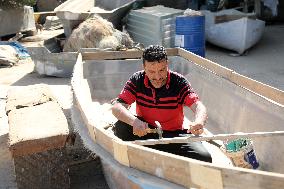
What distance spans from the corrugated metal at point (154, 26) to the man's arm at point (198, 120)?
6.52 metres

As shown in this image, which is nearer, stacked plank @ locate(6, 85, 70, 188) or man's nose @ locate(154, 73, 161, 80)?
man's nose @ locate(154, 73, 161, 80)

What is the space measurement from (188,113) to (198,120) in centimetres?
220

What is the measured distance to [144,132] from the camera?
3.56 m

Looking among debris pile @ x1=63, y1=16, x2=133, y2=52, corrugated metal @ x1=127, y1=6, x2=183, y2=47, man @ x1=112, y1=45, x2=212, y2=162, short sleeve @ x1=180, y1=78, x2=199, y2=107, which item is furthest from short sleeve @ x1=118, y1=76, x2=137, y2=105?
corrugated metal @ x1=127, y1=6, x2=183, y2=47

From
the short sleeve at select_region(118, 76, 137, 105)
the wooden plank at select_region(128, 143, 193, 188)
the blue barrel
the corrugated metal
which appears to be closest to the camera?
the wooden plank at select_region(128, 143, 193, 188)

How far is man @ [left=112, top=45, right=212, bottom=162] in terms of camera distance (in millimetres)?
3670

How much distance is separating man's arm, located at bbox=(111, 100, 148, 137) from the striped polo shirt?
117 millimetres

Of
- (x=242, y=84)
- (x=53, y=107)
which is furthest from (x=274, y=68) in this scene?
(x=53, y=107)

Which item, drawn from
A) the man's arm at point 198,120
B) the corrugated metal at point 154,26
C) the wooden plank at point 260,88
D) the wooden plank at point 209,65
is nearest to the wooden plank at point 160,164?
the man's arm at point 198,120

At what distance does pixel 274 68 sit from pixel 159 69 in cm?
636

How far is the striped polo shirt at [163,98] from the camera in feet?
12.7

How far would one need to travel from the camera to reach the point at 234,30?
10562 millimetres

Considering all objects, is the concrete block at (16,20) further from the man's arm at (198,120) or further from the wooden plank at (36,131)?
the man's arm at (198,120)

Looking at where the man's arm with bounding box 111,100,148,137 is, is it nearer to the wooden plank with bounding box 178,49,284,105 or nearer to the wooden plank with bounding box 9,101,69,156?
the wooden plank with bounding box 9,101,69,156
